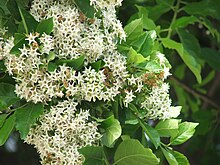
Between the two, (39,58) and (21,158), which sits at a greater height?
(39,58)

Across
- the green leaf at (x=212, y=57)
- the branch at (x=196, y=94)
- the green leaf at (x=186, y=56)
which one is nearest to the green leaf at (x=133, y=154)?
the green leaf at (x=186, y=56)

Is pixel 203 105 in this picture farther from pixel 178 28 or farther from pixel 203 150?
pixel 178 28

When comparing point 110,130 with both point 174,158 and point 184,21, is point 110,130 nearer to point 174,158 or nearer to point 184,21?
point 174,158

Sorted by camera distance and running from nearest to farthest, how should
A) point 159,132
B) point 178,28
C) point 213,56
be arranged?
point 159,132 → point 178,28 → point 213,56

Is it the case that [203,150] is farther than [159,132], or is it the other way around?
[203,150]

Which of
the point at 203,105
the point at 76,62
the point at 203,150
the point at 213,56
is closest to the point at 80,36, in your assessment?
the point at 76,62

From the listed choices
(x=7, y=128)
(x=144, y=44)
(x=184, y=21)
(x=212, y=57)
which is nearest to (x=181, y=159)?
(x=144, y=44)

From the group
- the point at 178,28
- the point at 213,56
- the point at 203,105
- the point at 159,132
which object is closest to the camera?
the point at 159,132

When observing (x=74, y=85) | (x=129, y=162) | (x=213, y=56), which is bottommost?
(x=213, y=56)
